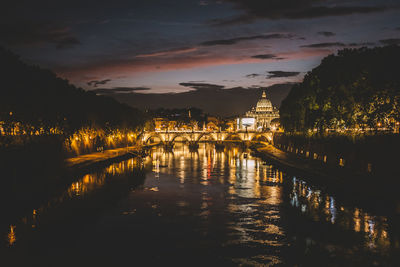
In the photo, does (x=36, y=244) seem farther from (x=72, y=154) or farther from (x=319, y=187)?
(x=72, y=154)

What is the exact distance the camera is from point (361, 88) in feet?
150

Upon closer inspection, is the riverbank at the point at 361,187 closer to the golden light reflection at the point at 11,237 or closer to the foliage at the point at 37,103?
the golden light reflection at the point at 11,237

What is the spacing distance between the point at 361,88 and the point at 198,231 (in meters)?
31.2

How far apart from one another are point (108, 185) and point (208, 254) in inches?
909

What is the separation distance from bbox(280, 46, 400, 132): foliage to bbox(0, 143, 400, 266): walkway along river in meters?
14.3

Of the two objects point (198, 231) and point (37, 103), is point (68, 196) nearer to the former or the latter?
point (198, 231)

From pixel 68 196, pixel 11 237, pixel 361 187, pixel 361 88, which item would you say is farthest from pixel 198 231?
pixel 361 88

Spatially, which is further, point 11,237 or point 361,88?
point 361,88

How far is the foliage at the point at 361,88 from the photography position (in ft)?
142

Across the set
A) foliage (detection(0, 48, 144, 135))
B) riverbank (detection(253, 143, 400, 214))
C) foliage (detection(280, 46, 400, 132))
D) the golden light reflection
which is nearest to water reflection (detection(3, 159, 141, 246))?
the golden light reflection

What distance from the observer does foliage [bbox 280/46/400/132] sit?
4316 centimetres

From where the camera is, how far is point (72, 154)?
219ft

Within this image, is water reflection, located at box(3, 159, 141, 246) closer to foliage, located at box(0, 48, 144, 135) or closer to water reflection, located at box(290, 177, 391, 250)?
foliage, located at box(0, 48, 144, 135)

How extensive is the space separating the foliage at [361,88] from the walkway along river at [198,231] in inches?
564
